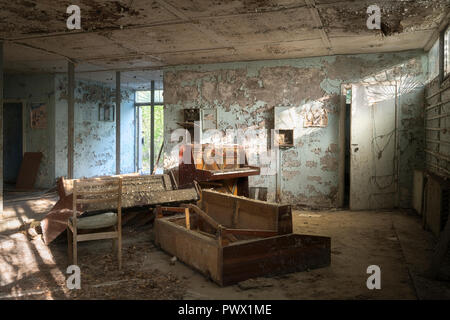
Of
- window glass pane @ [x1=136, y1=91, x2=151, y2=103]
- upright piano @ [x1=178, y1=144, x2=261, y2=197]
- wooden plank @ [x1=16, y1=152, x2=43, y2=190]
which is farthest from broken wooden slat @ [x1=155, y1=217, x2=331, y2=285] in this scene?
window glass pane @ [x1=136, y1=91, x2=151, y2=103]

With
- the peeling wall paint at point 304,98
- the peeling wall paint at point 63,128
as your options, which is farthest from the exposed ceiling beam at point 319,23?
the peeling wall paint at point 63,128

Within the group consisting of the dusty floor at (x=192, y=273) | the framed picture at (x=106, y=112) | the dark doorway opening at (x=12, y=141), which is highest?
the framed picture at (x=106, y=112)

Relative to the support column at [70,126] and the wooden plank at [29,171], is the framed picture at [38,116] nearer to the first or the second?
the wooden plank at [29,171]

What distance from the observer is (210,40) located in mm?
6523

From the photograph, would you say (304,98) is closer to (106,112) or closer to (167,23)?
(167,23)

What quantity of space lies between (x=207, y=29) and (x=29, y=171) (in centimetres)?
685

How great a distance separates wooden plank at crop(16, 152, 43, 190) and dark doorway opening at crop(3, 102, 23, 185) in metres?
0.82

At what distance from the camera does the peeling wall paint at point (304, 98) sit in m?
7.14

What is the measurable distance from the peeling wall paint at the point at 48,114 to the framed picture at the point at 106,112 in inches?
67.7

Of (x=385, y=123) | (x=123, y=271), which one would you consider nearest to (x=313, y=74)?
(x=385, y=123)

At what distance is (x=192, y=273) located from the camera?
3828mm

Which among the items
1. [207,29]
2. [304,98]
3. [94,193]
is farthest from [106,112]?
[94,193]
